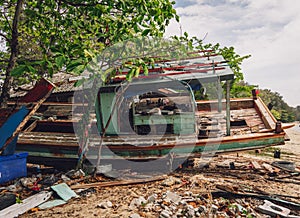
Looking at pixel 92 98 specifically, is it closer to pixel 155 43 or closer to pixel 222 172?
pixel 155 43

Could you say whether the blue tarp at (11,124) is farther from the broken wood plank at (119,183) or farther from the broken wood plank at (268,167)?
the broken wood plank at (268,167)

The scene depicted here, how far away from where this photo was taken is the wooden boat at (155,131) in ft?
21.2

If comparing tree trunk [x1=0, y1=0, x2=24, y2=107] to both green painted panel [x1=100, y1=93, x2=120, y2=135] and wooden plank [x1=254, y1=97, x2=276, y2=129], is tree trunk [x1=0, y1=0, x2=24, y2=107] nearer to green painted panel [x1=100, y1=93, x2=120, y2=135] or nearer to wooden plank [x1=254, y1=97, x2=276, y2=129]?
green painted panel [x1=100, y1=93, x2=120, y2=135]

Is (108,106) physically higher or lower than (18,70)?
lower

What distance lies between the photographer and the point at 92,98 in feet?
20.2

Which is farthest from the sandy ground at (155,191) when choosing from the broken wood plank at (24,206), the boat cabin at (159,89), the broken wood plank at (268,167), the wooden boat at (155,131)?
the boat cabin at (159,89)

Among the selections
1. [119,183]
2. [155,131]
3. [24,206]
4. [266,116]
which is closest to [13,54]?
[24,206]

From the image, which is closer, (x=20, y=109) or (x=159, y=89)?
(x=20, y=109)

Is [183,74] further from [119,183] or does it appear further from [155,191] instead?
[119,183]

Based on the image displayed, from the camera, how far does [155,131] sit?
739 centimetres

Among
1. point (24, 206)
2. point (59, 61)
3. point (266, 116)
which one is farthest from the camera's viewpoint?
point (266, 116)

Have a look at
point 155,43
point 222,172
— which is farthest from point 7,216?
point 222,172

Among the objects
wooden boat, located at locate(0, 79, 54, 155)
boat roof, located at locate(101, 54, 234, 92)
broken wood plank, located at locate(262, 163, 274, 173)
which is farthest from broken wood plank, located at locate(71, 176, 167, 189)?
broken wood plank, located at locate(262, 163, 274, 173)

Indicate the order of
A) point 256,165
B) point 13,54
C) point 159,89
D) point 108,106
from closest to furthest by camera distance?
point 13,54 → point 108,106 → point 159,89 → point 256,165
